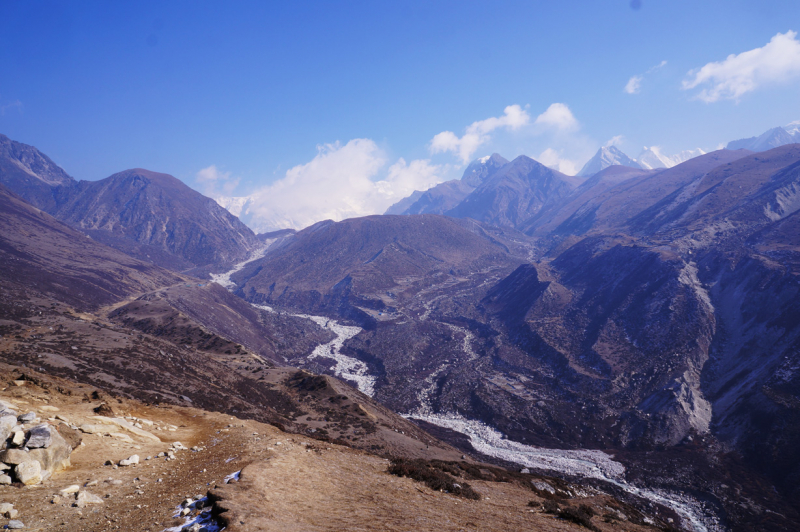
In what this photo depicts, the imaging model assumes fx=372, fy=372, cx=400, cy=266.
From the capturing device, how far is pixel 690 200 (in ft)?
406

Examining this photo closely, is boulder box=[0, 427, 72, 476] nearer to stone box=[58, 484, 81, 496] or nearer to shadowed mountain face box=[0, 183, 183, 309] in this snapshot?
stone box=[58, 484, 81, 496]

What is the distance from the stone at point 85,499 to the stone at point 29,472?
1815 mm

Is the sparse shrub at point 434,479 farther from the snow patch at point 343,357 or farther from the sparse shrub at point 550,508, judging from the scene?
the snow patch at point 343,357

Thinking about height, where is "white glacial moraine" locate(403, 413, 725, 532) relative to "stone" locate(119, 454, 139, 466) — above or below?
below

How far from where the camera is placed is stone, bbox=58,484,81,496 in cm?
1170

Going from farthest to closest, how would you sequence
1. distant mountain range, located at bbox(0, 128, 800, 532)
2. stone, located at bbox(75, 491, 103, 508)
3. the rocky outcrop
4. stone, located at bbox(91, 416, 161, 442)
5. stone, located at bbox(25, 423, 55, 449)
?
distant mountain range, located at bbox(0, 128, 800, 532) → stone, located at bbox(91, 416, 161, 442) → stone, located at bbox(25, 423, 55, 449) → the rocky outcrop → stone, located at bbox(75, 491, 103, 508)

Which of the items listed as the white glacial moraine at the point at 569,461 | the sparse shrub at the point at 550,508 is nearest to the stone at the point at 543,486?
the sparse shrub at the point at 550,508

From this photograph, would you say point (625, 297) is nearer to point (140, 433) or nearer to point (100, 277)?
point (140, 433)

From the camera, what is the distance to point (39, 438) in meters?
13.1

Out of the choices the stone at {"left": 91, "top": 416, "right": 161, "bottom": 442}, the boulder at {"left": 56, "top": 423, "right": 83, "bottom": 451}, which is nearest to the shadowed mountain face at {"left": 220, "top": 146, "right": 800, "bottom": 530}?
the stone at {"left": 91, "top": 416, "right": 161, "bottom": 442}

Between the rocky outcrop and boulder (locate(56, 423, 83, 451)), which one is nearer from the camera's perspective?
the rocky outcrop

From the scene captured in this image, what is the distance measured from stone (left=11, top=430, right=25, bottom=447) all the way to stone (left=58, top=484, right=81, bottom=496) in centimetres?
251

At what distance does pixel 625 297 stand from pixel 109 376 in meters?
84.8

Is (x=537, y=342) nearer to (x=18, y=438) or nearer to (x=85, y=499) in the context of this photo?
(x=85, y=499)
